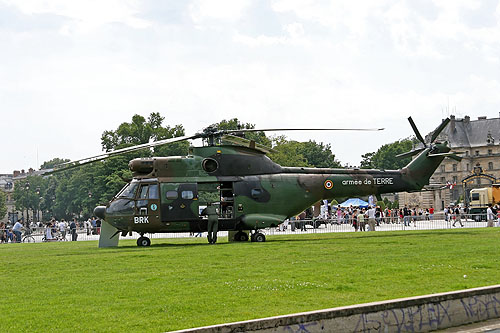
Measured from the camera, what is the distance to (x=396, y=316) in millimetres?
10711

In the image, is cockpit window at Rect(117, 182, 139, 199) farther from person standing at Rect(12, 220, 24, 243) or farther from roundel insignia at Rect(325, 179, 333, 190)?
person standing at Rect(12, 220, 24, 243)

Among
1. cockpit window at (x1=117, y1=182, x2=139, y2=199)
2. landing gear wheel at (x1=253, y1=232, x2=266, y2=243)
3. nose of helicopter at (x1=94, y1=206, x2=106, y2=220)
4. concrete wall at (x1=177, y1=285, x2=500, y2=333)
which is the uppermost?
cockpit window at (x1=117, y1=182, x2=139, y2=199)

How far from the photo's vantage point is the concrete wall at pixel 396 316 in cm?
952

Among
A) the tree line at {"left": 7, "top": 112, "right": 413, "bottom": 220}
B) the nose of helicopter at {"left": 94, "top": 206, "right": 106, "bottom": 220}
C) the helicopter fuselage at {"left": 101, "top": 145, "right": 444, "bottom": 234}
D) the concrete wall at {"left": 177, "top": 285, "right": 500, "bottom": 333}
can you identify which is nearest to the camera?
the concrete wall at {"left": 177, "top": 285, "right": 500, "bottom": 333}

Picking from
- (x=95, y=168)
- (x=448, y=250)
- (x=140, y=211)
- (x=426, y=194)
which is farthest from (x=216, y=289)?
(x=426, y=194)

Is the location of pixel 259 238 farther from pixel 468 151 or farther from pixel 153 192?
pixel 468 151

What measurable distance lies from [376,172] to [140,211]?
12.2 meters

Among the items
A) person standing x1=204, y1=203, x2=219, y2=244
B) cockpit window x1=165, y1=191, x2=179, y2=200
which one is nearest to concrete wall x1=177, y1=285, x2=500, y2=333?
person standing x1=204, y1=203, x2=219, y2=244

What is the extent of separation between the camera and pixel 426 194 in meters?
162

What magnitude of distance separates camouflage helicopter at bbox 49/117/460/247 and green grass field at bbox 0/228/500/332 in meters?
6.91

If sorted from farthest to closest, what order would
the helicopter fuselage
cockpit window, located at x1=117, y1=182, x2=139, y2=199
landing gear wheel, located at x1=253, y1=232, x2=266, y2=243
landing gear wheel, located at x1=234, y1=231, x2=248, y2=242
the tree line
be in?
the tree line
landing gear wheel, located at x1=234, y1=231, x2=248, y2=242
landing gear wheel, located at x1=253, y1=232, x2=266, y2=243
cockpit window, located at x1=117, y1=182, x2=139, y2=199
the helicopter fuselage

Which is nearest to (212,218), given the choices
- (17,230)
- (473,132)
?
(17,230)

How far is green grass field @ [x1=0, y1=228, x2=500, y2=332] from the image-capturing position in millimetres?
11625

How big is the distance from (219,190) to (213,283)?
16.2 meters
